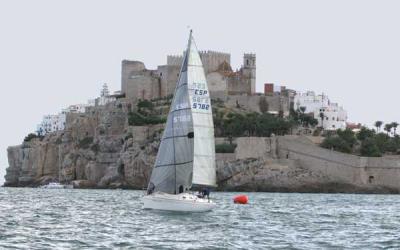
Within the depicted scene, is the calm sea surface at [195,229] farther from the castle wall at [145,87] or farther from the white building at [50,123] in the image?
the white building at [50,123]

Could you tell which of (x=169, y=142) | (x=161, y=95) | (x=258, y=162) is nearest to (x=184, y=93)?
(x=169, y=142)

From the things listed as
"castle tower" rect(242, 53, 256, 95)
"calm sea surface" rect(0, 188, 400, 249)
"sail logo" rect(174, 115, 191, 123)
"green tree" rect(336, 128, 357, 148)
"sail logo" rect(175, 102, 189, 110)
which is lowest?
Answer: "calm sea surface" rect(0, 188, 400, 249)

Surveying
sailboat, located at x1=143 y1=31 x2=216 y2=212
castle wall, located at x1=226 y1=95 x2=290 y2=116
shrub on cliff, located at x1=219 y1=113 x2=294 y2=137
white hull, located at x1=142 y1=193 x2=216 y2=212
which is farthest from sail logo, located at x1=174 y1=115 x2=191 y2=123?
castle wall, located at x1=226 y1=95 x2=290 y2=116

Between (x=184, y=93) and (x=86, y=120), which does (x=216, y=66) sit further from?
(x=184, y=93)

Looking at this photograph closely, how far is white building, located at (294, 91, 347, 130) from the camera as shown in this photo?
110 metres

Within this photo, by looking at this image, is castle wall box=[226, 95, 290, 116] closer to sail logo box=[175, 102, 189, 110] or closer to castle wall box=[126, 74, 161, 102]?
castle wall box=[126, 74, 161, 102]

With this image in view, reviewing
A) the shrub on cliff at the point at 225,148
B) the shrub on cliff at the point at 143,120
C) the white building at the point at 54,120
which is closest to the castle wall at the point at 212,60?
the shrub on cliff at the point at 143,120

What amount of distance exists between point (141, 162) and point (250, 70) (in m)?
26.9

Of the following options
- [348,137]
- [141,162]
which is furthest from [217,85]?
[348,137]

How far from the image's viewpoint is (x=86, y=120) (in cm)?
10675

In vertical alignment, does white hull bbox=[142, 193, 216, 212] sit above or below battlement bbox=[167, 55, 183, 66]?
below

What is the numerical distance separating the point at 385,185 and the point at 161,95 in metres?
37.5

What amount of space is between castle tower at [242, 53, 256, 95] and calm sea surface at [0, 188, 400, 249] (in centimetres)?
6334

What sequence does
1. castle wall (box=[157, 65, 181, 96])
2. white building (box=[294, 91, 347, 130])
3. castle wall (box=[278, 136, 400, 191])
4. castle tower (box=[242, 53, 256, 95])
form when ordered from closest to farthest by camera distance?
castle wall (box=[278, 136, 400, 191]), castle tower (box=[242, 53, 256, 95]), castle wall (box=[157, 65, 181, 96]), white building (box=[294, 91, 347, 130])
